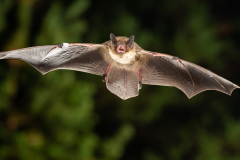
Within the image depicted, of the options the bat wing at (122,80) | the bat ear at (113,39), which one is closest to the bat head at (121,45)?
the bat ear at (113,39)

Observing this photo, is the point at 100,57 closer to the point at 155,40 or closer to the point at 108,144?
the point at 108,144

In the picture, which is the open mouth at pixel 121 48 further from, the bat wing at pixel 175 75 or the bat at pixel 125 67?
the bat wing at pixel 175 75

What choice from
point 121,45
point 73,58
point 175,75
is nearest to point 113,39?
point 121,45

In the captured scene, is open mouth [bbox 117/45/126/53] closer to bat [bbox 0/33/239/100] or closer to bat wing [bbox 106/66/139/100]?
bat [bbox 0/33/239/100]

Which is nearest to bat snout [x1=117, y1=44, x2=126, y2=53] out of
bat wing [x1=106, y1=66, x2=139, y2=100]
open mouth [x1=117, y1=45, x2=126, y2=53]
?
open mouth [x1=117, y1=45, x2=126, y2=53]

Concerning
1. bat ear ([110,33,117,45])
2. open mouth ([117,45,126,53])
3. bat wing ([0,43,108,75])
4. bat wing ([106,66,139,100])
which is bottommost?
bat wing ([106,66,139,100])

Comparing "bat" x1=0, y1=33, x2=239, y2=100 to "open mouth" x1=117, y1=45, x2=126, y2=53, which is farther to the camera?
"bat" x1=0, y1=33, x2=239, y2=100

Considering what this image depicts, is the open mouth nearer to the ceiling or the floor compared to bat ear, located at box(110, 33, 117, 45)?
nearer to the floor

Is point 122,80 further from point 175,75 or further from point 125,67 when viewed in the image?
point 175,75

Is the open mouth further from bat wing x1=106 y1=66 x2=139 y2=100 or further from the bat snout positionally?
bat wing x1=106 y1=66 x2=139 y2=100
